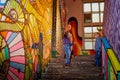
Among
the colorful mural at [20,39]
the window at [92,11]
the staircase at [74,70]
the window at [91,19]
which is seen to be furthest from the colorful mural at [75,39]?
the colorful mural at [20,39]

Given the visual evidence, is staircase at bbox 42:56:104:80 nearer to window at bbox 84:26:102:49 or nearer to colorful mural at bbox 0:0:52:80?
colorful mural at bbox 0:0:52:80

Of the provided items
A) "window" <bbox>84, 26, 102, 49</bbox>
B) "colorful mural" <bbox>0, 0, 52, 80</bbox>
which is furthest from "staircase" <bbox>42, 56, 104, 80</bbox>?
"window" <bbox>84, 26, 102, 49</bbox>

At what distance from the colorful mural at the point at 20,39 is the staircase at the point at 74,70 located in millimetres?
473

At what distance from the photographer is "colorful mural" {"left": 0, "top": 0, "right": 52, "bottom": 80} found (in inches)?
209

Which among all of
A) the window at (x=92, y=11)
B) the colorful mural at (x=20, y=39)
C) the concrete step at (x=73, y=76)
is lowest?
the concrete step at (x=73, y=76)

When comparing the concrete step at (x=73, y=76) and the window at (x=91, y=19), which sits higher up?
the window at (x=91, y=19)

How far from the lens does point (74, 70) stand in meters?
8.00

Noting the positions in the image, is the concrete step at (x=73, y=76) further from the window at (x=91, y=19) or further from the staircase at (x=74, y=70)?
the window at (x=91, y=19)

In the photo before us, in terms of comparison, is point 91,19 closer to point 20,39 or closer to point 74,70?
point 74,70

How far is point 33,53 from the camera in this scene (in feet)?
22.3

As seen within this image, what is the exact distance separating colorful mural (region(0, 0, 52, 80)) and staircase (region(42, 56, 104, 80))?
1.55ft

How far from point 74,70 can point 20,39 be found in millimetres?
2697


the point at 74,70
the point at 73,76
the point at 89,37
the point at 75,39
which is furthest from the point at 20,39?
the point at 89,37

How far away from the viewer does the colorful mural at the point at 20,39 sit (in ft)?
17.4
